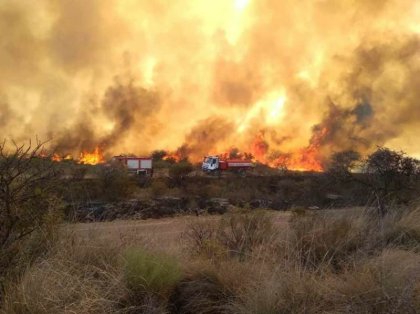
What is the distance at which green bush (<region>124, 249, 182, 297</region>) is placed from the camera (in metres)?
6.46

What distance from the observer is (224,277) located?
265 inches

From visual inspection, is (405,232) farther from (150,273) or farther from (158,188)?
(158,188)

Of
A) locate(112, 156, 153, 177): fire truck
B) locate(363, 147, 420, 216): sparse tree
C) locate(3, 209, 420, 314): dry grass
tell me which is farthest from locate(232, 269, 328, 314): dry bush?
locate(112, 156, 153, 177): fire truck

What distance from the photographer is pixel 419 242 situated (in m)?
9.34

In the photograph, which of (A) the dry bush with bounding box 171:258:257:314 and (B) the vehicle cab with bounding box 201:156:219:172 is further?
(B) the vehicle cab with bounding box 201:156:219:172

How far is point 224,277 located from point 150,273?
3.12 ft

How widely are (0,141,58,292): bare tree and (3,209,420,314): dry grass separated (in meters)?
0.42

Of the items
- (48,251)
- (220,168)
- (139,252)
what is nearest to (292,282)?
(139,252)

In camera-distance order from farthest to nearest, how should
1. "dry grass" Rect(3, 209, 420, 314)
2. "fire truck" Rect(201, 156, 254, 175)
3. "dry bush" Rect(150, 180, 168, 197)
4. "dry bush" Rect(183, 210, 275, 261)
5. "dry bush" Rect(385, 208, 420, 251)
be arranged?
"fire truck" Rect(201, 156, 254, 175) < "dry bush" Rect(150, 180, 168, 197) < "dry bush" Rect(385, 208, 420, 251) < "dry bush" Rect(183, 210, 275, 261) < "dry grass" Rect(3, 209, 420, 314)

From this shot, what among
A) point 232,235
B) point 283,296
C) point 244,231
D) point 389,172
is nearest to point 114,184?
point 389,172

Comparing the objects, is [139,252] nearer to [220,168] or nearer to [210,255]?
[210,255]

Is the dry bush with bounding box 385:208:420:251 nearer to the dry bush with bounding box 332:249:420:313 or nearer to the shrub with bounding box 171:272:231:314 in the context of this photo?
the dry bush with bounding box 332:249:420:313

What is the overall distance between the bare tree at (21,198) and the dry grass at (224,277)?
0.42 meters

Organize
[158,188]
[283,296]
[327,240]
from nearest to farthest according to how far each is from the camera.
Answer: [283,296] → [327,240] → [158,188]
